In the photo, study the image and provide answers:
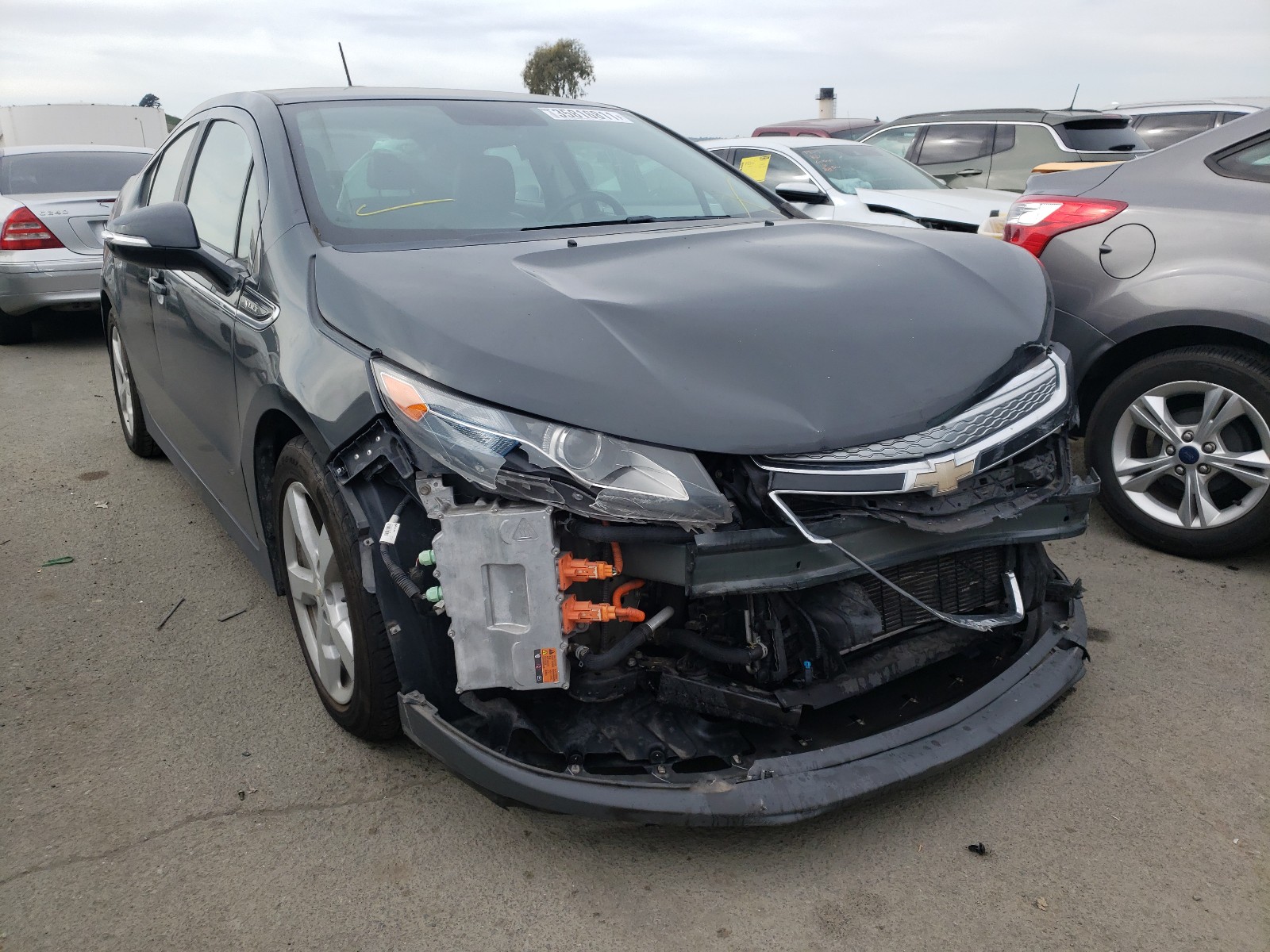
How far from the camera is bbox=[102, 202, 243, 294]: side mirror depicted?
2.75 metres

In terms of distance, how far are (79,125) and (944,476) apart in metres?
29.5

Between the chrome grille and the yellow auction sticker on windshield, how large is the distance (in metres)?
6.49

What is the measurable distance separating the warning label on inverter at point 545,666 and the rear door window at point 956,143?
355 inches

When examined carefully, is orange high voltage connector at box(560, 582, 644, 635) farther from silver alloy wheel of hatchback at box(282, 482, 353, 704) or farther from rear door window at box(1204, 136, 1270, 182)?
rear door window at box(1204, 136, 1270, 182)

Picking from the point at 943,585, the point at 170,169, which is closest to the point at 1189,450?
the point at 943,585

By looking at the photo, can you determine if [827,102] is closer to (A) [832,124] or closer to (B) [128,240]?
(A) [832,124]

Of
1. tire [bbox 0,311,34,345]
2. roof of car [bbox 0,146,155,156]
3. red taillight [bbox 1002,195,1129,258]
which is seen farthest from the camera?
roof of car [bbox 0,146,155,156]

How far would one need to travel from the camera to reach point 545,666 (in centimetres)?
196

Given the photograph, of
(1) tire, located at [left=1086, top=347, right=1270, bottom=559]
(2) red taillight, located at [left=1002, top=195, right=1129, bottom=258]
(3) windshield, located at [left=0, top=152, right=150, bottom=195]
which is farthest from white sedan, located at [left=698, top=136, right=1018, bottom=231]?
(3) windshield, located at [left=0, top=152, right=150, bottom=195]

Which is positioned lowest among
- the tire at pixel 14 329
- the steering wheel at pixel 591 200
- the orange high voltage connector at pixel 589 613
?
the tire at pixel 14 329

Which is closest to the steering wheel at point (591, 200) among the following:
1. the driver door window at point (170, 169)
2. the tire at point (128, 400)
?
the driver door window at point (170, 169)

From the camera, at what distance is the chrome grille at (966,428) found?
197cm

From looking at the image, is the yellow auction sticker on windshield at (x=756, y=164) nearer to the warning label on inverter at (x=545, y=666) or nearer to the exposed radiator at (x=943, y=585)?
the exposed radiator at (x=943, y=585)

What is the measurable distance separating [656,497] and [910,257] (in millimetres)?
1208
